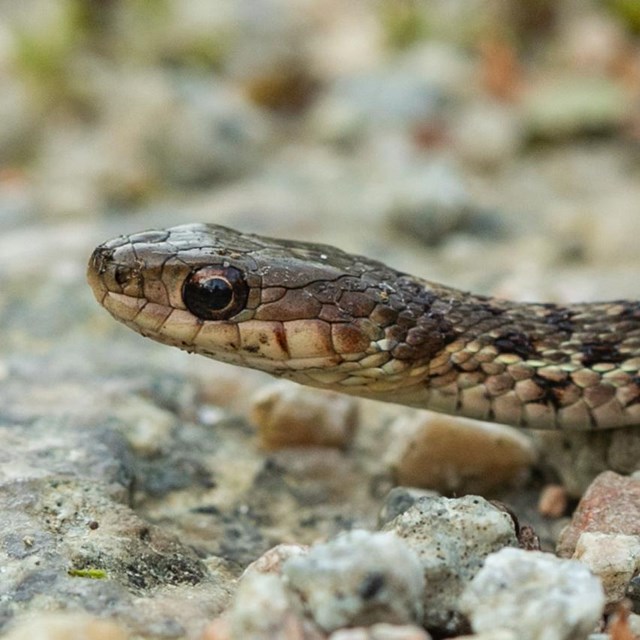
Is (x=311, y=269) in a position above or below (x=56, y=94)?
below

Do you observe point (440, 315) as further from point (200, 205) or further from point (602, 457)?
point (200, 205)

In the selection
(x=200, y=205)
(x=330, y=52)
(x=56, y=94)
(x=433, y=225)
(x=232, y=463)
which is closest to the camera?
(x=232, y=463)

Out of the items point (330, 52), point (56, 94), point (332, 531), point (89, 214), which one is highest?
point (330, 52)

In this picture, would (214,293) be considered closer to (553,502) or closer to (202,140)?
(553,502)

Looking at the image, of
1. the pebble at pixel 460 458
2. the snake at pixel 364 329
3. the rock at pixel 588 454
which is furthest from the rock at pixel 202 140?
the rock at pixel 588 454

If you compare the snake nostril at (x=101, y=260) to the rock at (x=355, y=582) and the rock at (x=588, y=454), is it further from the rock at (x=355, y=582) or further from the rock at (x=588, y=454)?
the rock at (x=588, y=454)

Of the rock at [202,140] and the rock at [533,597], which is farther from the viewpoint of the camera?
the rock at [202,140]

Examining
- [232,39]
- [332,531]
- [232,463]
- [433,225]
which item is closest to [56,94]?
[232,39]
